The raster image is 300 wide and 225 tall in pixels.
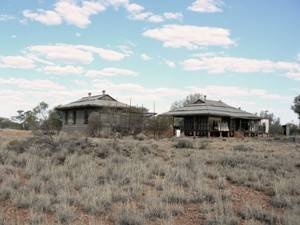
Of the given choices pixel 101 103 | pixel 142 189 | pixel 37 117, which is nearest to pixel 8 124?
pixel 37 117

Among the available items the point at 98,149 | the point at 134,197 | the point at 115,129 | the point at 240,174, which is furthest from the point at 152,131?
the point at 134,197

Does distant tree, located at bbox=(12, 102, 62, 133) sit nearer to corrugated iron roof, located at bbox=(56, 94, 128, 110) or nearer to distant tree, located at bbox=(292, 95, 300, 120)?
corrugated iron roof, located at bbox=(56, 94, 128, 110)

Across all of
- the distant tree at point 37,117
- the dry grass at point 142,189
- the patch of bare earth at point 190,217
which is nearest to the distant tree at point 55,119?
the distant tree at point 37,117

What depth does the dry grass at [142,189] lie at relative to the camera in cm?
846

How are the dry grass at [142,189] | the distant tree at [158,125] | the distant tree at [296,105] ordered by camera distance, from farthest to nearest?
the distant tree at [296,105], the distant tree at [158,125], the dry grass at [142,189]

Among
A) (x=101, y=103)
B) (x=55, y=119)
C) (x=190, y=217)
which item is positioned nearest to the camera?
(x=190, y=217)

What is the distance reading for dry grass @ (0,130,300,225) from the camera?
27.8 feet

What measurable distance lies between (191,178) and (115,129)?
83.1 ft

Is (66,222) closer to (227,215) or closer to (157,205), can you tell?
(157,205)

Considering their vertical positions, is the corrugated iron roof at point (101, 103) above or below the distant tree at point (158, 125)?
above

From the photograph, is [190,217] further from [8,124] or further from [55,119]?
[8,124]

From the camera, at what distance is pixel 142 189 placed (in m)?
10.6

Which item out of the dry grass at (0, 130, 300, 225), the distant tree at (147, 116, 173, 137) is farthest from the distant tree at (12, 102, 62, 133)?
the dry grass at (0, 130, 300, 225)

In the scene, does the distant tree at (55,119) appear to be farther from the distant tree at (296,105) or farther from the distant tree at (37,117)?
the distant tree at (296,105)
